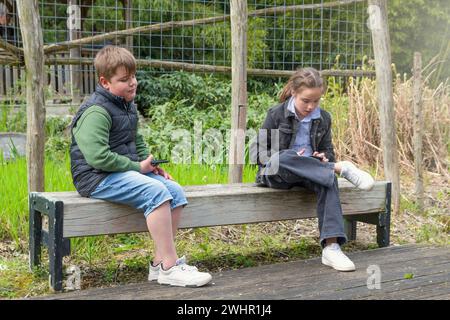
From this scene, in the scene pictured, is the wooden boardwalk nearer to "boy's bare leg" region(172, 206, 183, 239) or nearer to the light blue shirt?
"boy's bare leg" region(172, 206, 183, 239)

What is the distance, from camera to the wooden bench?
3.06 metres

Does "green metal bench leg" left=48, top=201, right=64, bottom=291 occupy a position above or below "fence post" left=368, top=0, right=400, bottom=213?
below

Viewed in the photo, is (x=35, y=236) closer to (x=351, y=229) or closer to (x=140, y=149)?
(x=140, y=149)

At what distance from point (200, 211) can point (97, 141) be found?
2.29 feet

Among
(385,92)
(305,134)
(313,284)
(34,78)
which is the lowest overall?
(313,284)

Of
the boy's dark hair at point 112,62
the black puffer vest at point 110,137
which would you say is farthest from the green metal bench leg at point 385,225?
the boy's dark hair at point 112,62

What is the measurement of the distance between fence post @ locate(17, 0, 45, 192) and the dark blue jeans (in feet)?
4.30

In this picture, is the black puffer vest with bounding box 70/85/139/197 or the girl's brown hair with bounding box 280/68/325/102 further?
the girl's brown hair with bounding box 280/68/325/102

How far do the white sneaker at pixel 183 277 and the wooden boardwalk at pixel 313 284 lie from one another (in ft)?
0.10

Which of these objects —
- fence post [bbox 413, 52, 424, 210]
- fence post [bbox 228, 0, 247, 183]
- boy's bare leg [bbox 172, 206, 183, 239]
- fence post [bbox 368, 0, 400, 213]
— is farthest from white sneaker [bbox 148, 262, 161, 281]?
fence post [bbox 413, 52, 424, 210]

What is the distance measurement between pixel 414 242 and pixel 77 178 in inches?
91.7

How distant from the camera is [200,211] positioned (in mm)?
3400

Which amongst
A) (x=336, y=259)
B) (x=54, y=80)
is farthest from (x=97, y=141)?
(x=54, y=80)

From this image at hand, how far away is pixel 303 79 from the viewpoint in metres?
3.53
